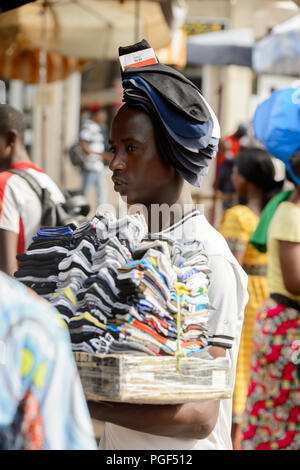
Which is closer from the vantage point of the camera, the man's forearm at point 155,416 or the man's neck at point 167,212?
the man's forearm at point 155,416

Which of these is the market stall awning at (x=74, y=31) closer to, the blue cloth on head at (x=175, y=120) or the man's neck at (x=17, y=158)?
the man's neck at (x=17, y=158)

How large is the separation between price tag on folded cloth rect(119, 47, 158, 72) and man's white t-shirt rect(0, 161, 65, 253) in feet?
4.84

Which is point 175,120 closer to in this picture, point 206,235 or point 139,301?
point 206,235

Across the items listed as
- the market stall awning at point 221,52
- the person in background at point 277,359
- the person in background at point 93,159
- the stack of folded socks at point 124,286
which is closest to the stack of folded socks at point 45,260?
the stack of folded socks at point 124,286

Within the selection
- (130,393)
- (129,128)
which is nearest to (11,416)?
(130,393)

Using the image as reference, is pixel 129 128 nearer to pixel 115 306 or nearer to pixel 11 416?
pixel 115 306

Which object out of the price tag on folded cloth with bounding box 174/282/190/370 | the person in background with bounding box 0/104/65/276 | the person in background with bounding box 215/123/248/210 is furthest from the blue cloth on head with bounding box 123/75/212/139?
the person in background with bounding box 215/123/248/210

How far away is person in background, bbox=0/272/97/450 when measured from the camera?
1019mm

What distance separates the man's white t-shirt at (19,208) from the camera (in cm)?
364

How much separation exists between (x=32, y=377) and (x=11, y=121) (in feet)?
10.1

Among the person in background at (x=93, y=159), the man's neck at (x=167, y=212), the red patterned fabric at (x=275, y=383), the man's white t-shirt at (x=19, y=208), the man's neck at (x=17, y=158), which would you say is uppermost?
the man's neck at (x=167, y=212)

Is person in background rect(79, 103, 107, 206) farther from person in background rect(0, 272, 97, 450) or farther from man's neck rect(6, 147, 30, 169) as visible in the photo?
person in background rect(0, 272, 97, 450)

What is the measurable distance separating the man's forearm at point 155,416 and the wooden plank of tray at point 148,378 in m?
0.11
